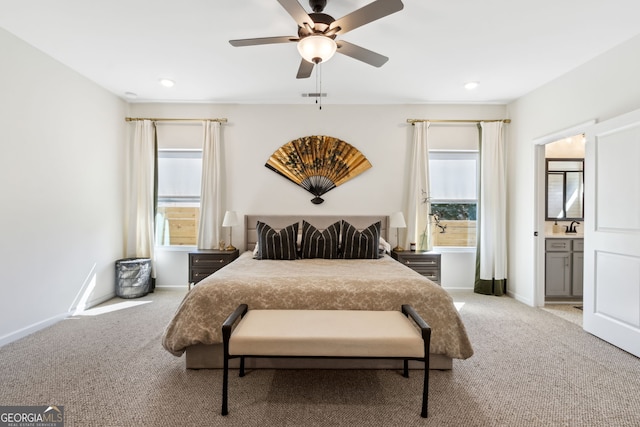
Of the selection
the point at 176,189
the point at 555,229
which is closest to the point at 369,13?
the point at 176,189

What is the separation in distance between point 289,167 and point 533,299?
12.0 feet

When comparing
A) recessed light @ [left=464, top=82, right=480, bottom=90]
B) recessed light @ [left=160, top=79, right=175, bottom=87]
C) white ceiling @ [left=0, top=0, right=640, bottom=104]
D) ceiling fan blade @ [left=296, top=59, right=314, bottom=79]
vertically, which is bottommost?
ceiling fan blade @ [left=296, top=59, right=314, bottom=79]

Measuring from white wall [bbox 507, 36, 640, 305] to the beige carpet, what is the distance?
144 cm

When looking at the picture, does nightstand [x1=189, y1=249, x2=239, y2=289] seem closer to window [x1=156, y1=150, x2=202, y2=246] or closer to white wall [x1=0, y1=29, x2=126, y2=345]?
window [x1=156, y1=150, x2=202, y2=246]

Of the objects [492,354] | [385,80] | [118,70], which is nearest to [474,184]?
[385,80]

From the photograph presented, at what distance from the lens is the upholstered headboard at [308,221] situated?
441 cm

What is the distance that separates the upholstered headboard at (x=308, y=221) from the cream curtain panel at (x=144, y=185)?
1.39m

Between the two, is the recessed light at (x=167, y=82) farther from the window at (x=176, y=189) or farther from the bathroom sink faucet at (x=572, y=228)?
the bathroom sink faucet at (x=572, y=228)

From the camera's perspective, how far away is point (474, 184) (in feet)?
15.3

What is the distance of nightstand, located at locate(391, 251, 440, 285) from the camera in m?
3.99

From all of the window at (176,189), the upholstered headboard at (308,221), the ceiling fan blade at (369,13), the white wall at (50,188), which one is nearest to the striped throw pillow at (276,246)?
the upholstered headboard at (308,221)

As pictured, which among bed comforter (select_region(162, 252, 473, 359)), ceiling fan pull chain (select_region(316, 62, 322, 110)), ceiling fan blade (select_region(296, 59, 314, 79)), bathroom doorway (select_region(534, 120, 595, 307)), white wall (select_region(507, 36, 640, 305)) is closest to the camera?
bed comforter (select_region(162, 252, 473, 359))

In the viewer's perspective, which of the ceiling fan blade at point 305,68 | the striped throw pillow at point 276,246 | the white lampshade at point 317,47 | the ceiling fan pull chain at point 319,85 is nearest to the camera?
the white lampshade at point 317,47

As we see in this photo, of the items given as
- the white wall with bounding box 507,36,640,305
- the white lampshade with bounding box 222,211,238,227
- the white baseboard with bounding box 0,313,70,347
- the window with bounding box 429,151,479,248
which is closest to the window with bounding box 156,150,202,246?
the white lampshade with bounding box 222,211,238,227
